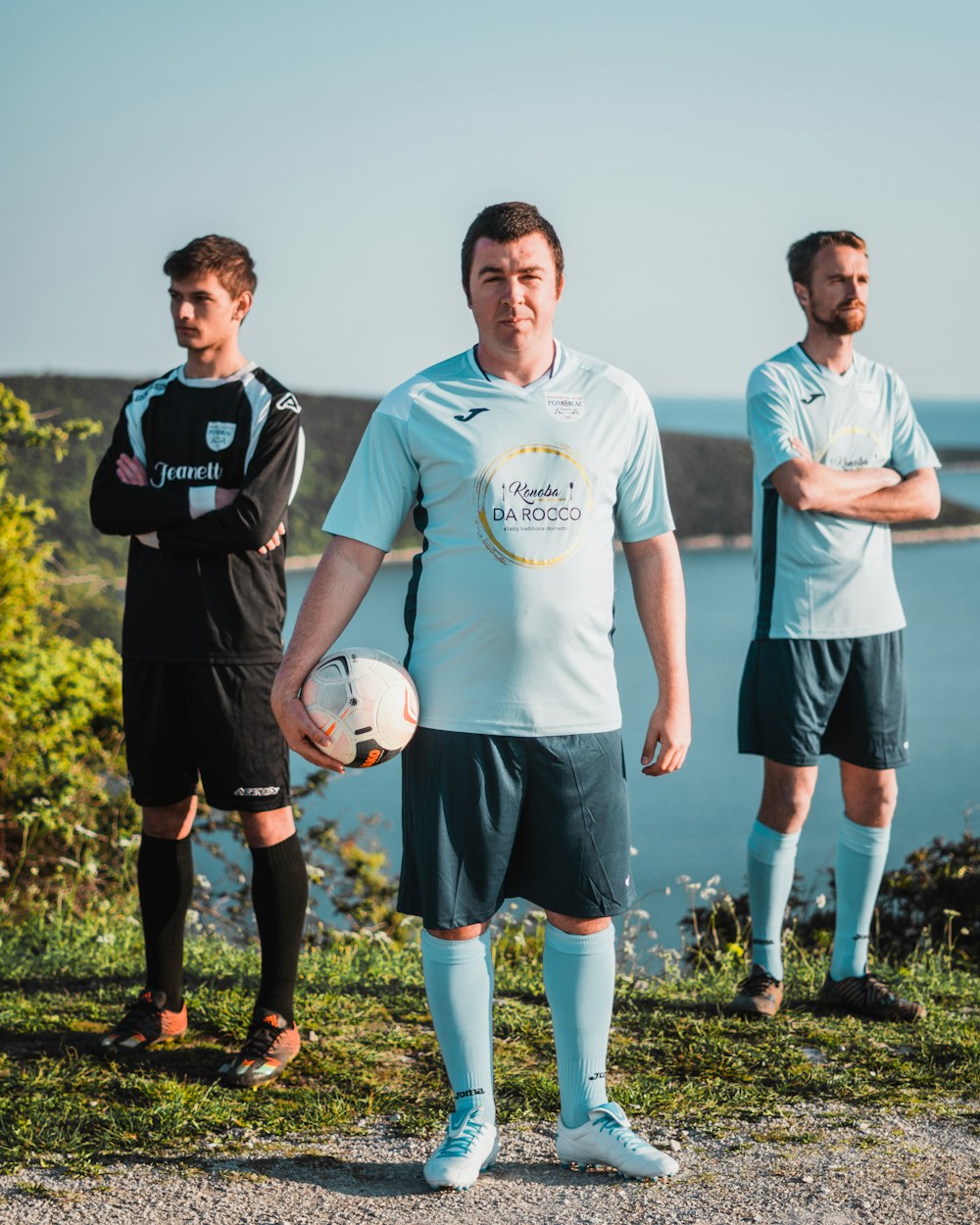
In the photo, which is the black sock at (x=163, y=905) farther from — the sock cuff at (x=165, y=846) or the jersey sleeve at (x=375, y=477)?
the jersey sleeve at (x=375, y=477)

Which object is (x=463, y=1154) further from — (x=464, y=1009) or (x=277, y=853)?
(x=277, y=853)

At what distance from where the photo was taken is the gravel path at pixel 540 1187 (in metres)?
2.72

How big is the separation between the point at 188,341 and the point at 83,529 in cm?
885

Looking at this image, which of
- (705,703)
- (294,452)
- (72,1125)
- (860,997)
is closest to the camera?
(72,1125)

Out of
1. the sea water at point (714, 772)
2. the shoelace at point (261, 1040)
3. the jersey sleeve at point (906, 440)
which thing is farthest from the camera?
the sea water at point (714, 772)

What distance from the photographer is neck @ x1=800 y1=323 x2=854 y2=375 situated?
14.2ft

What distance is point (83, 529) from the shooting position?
12.0 meters

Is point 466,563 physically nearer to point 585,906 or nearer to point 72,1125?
point 585,906

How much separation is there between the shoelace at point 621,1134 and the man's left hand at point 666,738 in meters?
0.83

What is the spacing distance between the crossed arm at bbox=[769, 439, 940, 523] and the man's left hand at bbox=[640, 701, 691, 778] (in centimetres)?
138

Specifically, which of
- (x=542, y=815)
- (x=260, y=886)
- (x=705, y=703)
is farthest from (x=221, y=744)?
(x=705, y=703)

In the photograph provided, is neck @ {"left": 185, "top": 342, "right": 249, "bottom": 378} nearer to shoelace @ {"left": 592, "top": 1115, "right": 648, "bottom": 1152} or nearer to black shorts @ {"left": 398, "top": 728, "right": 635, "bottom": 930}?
black shorts @ {"left": 398, "top": 728, "right": 635, "bottom": 930}

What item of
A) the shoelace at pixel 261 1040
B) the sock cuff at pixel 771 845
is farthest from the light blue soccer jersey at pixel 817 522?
the shoelace at pixel 261 1040

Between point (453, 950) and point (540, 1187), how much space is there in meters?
0.58
